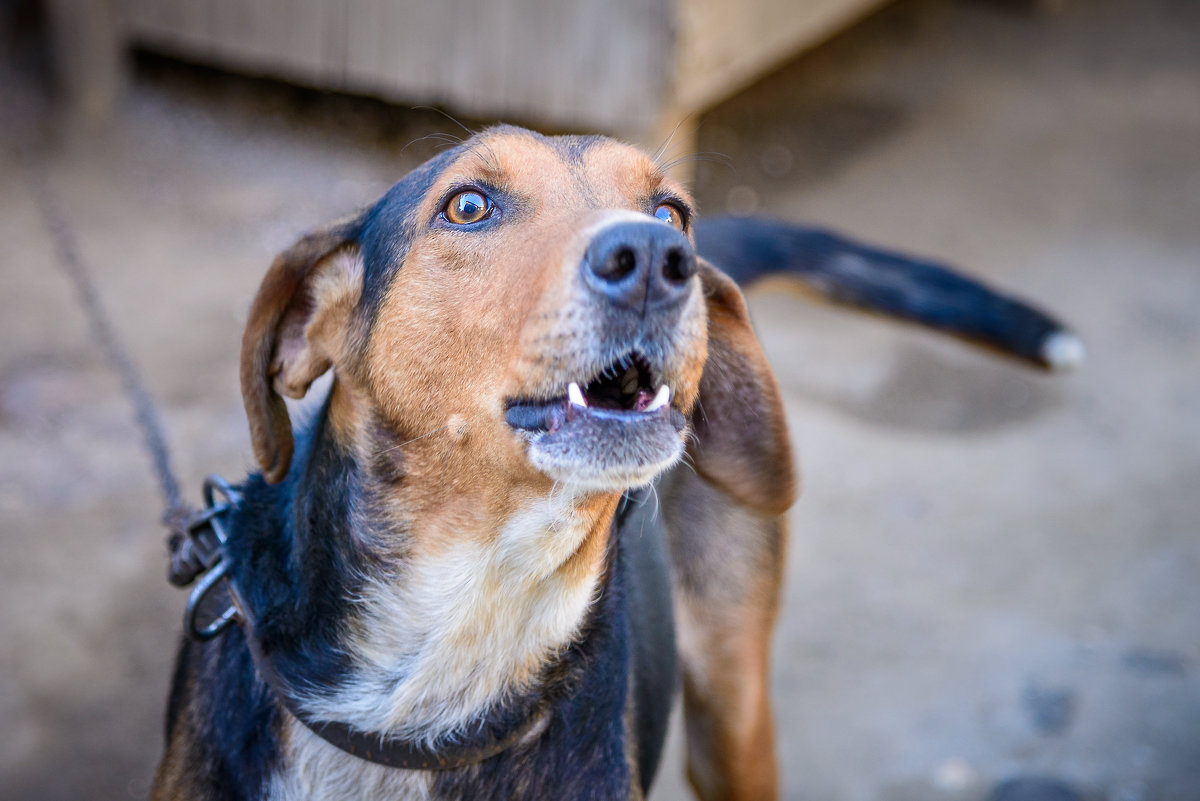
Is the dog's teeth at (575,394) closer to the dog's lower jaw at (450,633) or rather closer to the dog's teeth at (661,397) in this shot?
the dog's teeth at (661,397)

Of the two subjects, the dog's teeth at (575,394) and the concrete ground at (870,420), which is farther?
the concrete ground at (870,420)

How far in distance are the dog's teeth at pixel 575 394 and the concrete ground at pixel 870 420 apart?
2137 millimetres

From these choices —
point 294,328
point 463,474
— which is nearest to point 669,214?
point 463,474

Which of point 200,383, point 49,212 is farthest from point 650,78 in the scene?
point 49,212

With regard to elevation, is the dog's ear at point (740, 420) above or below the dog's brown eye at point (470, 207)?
below

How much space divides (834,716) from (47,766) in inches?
99.2

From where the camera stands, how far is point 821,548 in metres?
4.55

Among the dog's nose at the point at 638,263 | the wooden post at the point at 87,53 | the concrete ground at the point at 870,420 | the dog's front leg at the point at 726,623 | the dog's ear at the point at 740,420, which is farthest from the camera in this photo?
the wooden post at the point at 87,53

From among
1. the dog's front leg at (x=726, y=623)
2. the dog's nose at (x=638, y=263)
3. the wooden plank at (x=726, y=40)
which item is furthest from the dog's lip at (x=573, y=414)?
the wooden plank at (x=726, y=40)

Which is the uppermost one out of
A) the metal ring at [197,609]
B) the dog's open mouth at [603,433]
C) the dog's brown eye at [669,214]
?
the dog's brown eye at [669,214]

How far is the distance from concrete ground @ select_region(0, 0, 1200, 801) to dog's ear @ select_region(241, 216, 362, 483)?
1735 mm

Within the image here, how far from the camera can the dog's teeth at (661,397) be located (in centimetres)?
183

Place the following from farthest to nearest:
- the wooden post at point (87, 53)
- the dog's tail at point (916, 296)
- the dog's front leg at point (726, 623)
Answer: the wooden post at point (87, 53) < the dog's tail at point (916, 296) < the dog's front leg at point (726, 623)

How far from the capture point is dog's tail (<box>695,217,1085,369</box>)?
3.50 metres
